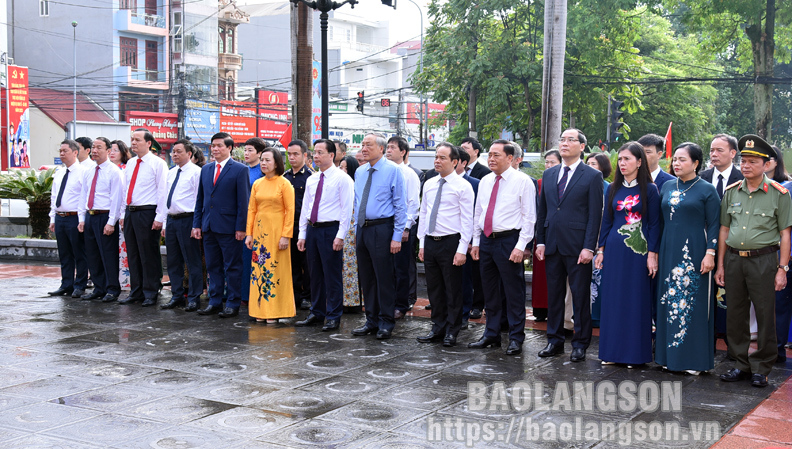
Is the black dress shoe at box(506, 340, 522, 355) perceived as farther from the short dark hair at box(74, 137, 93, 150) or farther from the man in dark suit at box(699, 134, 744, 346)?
the short dark hair at box(74, 137, 93, 150)

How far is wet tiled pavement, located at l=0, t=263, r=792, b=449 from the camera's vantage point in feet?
15.1

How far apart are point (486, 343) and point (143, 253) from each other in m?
4.44

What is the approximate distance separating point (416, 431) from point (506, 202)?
108 inches

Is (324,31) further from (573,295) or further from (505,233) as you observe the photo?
(573,295)

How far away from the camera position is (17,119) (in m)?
32.7

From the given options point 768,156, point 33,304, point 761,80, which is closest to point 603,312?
point 768,156

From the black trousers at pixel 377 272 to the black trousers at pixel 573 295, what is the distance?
60.6 inches

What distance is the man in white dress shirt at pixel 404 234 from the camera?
8109 mm

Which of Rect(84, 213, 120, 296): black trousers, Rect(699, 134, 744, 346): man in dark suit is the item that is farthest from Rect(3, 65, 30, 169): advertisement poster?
Rect(699, 134, 744, 346): man in dark suit

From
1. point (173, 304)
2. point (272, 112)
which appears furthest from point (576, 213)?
point (272, 112)

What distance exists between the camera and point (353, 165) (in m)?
9.62

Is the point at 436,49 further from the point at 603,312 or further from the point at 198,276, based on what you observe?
the point at 603,312

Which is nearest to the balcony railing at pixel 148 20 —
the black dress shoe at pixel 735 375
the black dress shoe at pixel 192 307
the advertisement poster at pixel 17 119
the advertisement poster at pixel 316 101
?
the advertisement poster at pixel 17 119

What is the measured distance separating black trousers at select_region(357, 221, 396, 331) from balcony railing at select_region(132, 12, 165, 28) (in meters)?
36.8
